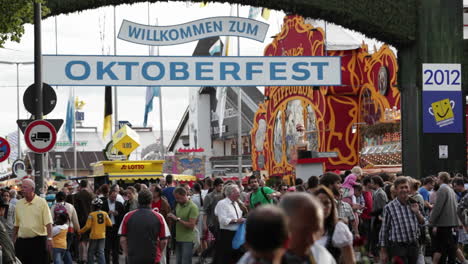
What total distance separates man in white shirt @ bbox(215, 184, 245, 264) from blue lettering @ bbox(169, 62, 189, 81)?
989 centimetres

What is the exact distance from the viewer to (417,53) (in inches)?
897

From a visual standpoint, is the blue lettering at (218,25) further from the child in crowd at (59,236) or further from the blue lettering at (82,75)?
the child in crowd at (59,236)

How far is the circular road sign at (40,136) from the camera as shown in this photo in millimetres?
16312

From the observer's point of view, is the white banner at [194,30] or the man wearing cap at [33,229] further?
the white banner at [194,30]

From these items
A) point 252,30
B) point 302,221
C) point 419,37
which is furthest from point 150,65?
point 302,221

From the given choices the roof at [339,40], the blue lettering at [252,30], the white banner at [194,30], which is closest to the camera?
the white banner at [194,30]

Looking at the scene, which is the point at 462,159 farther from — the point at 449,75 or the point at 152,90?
the point at 152,90

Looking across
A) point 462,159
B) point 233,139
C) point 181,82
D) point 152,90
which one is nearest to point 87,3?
point 181,82

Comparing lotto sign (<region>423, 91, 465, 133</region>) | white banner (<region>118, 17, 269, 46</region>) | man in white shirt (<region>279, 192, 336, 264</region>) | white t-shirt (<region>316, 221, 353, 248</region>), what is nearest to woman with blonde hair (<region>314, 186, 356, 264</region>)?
white t-shirt (<region>316, 221, 353, 248</region>)

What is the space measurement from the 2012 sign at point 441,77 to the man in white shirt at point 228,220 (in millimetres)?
8910

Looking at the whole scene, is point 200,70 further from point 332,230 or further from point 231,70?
point 332,230

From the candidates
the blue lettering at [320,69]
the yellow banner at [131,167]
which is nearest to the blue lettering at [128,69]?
the blue lettering at [320,69]

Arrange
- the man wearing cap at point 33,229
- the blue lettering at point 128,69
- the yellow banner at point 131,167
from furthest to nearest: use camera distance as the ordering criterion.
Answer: the yellow banner at point 131,167 < the blue lettering at point 128,69 < the man wearing cap at point 33,229

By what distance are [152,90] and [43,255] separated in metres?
47.7
